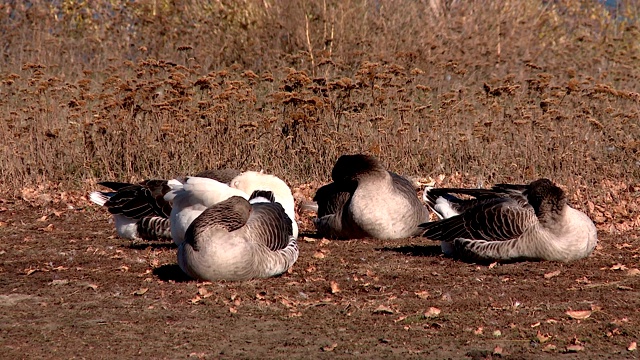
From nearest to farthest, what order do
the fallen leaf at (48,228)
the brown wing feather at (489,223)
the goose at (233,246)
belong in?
the goose at (233,246), the brown wing feather at (489,223), the fallen leaf at (48,228)

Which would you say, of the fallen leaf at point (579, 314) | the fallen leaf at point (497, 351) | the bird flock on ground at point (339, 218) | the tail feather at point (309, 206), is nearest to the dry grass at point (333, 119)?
the tail feather at point (309, 206)

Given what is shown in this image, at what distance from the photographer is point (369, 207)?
440 inches

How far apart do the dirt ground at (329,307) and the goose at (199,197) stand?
44 cm

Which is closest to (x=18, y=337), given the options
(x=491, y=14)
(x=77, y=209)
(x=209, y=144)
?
(x=77, y=209)

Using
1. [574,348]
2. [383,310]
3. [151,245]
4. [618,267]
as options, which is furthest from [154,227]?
[574,348]

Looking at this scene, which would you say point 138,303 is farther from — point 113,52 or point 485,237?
point 113,52

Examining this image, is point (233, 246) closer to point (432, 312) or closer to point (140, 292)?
point (140, 292)

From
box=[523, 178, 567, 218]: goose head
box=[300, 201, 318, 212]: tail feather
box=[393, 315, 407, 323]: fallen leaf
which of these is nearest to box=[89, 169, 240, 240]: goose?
box=[300, 201, 318, 212]: tail feather

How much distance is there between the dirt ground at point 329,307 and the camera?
277 inches

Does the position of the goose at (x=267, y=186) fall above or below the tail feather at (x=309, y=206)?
above

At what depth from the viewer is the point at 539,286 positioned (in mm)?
8734

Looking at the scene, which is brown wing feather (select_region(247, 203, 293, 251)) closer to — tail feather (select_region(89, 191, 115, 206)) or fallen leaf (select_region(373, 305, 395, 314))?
fallen leaf (select_region(373, 305, 395, 314))

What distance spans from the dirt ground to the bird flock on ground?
0.23 metres

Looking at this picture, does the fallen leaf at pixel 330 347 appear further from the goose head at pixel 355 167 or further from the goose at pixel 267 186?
the goose head at pixel 355 167
